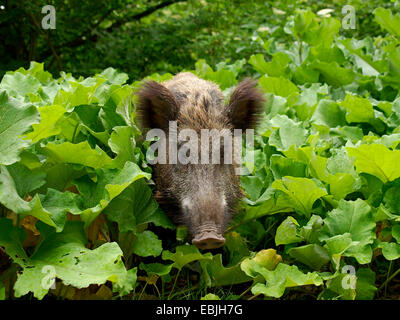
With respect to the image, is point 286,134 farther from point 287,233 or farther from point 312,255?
point 312,255

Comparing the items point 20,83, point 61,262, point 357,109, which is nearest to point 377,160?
point 357,109

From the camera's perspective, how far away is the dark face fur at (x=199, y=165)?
9.88ft

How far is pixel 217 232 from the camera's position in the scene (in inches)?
113

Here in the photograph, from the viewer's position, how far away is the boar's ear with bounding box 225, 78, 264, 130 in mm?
3746

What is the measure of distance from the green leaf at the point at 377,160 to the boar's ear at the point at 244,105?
3.17 ft

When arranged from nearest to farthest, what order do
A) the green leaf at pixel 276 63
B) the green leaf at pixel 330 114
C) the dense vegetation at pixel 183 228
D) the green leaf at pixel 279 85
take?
the dense vegetation at pixel 183 228 < the green leaf at pixel 330 114 < the green leaf at pixel 279 85 < the green leaf at pixel 276 63

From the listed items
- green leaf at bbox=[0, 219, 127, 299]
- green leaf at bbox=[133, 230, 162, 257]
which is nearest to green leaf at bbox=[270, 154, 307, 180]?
green leaf at bbox=[133, 230, 162, 257]

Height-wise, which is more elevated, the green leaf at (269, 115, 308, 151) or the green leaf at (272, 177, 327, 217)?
the green leaf at (269, 115, 308, 151)

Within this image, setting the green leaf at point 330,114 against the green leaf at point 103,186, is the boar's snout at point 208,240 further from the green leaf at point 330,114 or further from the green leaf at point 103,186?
the green leaf at point 330,114

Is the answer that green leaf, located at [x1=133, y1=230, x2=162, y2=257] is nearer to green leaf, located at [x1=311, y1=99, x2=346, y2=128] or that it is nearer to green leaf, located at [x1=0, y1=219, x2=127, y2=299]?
green leaf, located at [x1=0, y1=219, x2=127, y2=299]

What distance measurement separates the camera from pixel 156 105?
11.9ft

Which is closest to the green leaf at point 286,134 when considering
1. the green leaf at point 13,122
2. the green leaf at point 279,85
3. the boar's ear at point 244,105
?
the boar's ear at point 244,105

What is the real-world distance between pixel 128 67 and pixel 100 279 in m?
7.24

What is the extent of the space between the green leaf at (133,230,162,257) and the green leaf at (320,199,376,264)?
3.31ft
